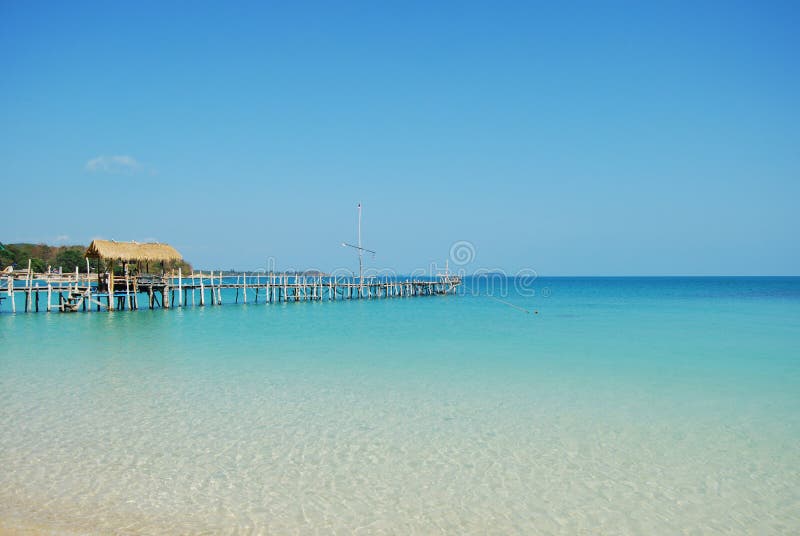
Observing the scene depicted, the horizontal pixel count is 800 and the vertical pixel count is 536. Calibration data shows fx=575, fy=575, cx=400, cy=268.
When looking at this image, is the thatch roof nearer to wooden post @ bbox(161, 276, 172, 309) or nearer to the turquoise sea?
wooden post @ bbox(161, 276, 172, 309)

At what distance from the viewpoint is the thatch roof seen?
23.1 meters

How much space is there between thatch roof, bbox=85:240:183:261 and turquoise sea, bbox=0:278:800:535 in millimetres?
11523

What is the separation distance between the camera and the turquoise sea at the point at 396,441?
4.30 metres

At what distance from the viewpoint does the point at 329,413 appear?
278 inches

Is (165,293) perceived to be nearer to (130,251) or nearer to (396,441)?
(130,251)

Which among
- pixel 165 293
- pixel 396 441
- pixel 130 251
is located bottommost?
pixel 396 441

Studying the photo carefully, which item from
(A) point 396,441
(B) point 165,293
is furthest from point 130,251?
(A) point 396,441

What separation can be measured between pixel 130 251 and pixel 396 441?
21353 millimetres

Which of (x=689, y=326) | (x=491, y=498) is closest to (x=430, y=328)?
(x=689, y=326)

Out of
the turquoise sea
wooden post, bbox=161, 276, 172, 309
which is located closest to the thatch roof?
wooden post, bbox=161, 276, 172, 309

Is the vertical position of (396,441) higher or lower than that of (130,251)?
lower

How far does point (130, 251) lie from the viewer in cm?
2402

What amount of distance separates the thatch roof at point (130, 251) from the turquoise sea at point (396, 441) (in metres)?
11.5

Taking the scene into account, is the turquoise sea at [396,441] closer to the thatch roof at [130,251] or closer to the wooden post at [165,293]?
the thatch roof at [130,251]
